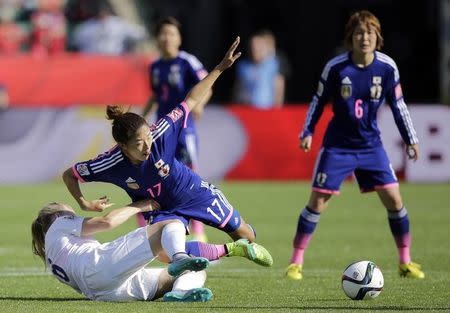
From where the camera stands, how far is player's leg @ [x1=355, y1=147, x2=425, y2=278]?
433 inches

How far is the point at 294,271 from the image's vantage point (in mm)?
11008

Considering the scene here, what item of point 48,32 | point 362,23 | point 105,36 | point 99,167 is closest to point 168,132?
point 99,167

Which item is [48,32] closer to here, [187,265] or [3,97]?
[3,97]

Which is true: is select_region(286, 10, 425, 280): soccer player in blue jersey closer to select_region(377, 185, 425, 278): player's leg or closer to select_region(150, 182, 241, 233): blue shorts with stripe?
select_region(377, 185, 425, 278): player's leg

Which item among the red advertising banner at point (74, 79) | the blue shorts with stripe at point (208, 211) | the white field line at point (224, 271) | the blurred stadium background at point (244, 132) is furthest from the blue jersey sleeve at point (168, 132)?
the red advertising banner at point (74, 79)

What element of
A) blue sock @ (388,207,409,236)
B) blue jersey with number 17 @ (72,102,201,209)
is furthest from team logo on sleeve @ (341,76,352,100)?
blue jersey with number 17 @ (72,102,201,209)

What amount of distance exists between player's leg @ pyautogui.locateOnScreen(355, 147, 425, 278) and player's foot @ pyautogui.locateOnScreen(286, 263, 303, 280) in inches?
34.5

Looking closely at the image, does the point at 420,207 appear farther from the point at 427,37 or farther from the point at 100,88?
the point at 427,37

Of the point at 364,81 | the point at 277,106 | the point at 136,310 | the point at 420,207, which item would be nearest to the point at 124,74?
the point at 277,106

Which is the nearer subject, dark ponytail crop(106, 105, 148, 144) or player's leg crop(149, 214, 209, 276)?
player's leg crop(149, 214, 209, 276)

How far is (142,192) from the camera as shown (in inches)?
384

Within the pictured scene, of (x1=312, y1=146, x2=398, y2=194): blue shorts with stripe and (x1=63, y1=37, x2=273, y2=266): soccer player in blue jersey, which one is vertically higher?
(x1=63, y1=37, x2=273, y2=266): soccer player in blue jersey

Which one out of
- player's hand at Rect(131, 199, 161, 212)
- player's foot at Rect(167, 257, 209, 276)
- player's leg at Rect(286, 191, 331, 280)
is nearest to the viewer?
player's foot at Rect(167, 257, 209, 276)

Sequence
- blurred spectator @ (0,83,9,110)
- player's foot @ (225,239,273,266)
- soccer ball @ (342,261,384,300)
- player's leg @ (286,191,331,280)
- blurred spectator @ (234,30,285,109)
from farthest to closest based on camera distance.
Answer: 1. blurred spectator @ (234,30,285,109)
2. blurred spectator @ (0,83,9,110)
3. player's leg @ (286,191,331,280)
4. soccer ball @ (342,261,384,300)
5. player's foot @ (225,239,273,266)
